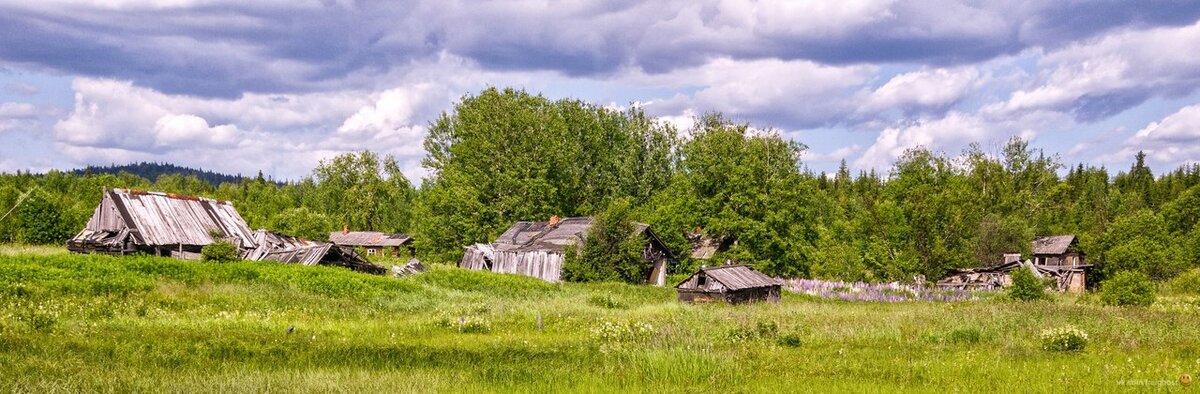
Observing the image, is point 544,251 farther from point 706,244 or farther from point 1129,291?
point 1129,291

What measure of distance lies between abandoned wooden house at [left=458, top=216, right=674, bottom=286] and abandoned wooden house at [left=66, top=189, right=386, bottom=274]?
34.3 feet

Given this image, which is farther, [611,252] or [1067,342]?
[611,252]

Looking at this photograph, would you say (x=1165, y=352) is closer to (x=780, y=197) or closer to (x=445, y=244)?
(x=780, y=197)

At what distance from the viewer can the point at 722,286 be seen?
37.0 metres

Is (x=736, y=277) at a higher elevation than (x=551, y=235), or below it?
below

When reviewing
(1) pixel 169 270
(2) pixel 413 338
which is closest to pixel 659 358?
(2) pixel 413 338

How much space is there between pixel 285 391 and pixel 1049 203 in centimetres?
10763

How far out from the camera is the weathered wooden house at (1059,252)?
79.4 meters

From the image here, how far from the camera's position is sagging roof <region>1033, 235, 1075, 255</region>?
79.1m

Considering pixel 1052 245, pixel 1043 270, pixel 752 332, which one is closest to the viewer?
pixel 752 332

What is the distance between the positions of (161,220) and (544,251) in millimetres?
25228

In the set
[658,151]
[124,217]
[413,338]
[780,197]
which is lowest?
[413,338]

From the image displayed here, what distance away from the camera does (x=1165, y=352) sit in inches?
651

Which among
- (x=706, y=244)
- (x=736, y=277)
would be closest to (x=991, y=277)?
(x=706, y=244)
